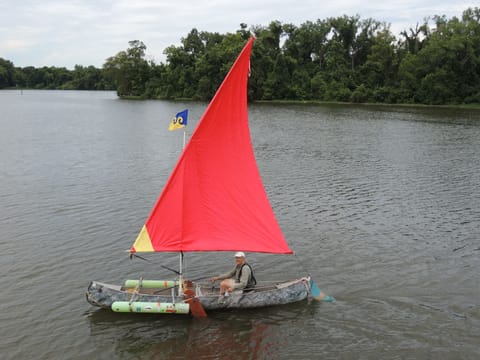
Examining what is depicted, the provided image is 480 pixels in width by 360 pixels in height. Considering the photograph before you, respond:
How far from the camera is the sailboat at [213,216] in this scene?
48.5 ft

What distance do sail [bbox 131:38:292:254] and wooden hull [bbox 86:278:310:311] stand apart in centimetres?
155

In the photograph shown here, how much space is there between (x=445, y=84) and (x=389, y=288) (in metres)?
101

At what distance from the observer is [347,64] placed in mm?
129125

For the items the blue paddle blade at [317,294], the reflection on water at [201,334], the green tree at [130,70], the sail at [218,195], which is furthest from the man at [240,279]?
the green tree at [130,70]

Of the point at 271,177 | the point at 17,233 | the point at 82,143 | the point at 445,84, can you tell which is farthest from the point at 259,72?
the point at 17,233

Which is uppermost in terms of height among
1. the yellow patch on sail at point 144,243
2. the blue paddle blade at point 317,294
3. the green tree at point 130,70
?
the green tree at point 130,70

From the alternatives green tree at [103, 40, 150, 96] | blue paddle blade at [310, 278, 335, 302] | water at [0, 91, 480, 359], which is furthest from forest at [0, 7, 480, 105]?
blue paddle blade at [310, 278, 335, 302]

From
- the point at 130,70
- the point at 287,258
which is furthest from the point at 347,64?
the point at 287,258

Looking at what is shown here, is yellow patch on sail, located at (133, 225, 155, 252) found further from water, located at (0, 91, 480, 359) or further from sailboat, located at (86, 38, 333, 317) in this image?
water, located at (0, 91, 480, 359)

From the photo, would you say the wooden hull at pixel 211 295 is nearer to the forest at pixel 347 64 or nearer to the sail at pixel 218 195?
the sail at pixel 218 195

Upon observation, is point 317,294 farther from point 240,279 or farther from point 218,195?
point 218,195

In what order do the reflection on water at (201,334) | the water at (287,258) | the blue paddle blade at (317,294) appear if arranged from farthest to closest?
the blue paddle blade at (317,294) → the water at (287,258) → the reflection on water at (201,334)

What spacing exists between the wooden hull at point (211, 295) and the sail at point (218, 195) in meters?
1.55

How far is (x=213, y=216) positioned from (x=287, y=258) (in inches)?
249
